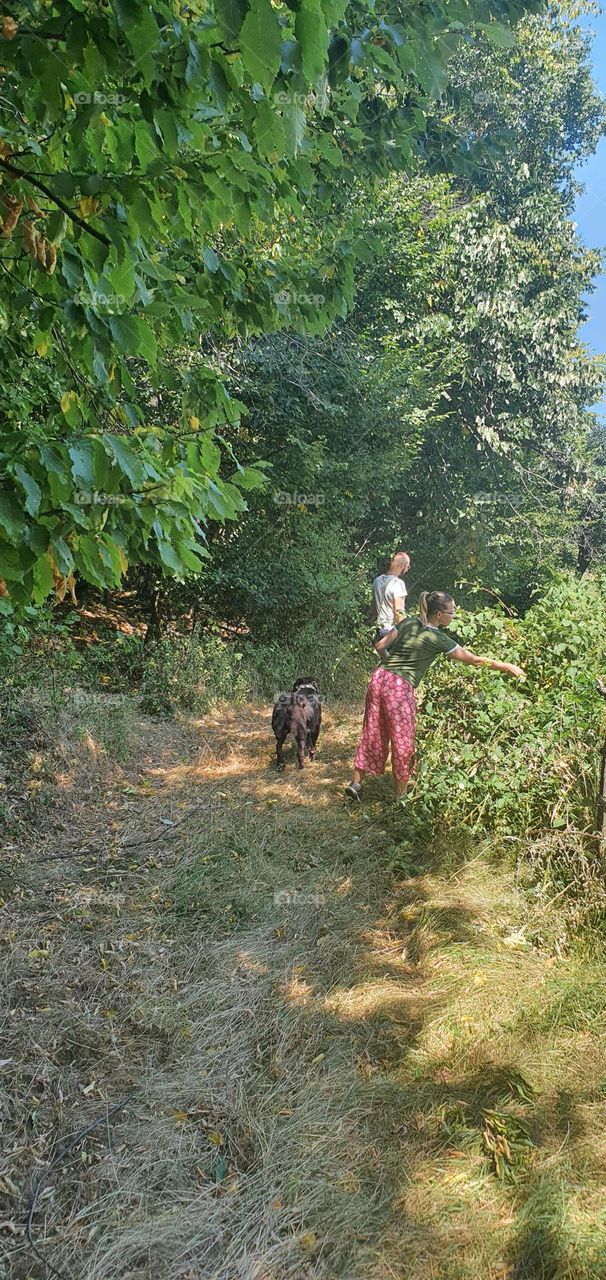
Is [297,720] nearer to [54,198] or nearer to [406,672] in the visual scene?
[406,672]

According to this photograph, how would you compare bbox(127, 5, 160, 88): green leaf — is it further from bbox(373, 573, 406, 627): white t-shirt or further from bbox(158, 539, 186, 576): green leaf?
bbox(373, 573, 406, 627): white t-shirt

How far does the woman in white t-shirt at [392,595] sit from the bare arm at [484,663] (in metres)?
1.78

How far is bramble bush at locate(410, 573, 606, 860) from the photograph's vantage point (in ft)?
11.8

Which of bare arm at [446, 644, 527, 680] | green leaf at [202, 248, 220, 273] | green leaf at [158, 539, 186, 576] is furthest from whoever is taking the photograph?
bare arm at [446, 644, 527, 680]

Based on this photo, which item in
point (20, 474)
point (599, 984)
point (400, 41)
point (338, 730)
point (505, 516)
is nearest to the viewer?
point (20, 474)

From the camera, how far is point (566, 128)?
1483 cm

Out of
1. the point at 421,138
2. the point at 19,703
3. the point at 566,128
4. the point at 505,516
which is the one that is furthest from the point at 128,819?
the point at 566,128

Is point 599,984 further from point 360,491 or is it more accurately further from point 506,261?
point 506,261

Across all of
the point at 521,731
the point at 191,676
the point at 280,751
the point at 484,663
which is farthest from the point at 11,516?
the point at 191,676

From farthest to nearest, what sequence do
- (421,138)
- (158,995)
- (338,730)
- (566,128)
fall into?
(566,128) → (338,730) → (421,138) → (158,995)

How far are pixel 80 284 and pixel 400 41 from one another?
115 cm

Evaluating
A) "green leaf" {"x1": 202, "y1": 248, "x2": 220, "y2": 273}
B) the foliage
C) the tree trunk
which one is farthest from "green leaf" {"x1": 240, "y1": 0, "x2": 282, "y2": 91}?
the tree trunk

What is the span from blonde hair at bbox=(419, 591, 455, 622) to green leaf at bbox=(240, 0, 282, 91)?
339 centimetres

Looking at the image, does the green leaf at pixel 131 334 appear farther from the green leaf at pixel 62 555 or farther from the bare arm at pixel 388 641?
the bare arm at pixel 388 641
